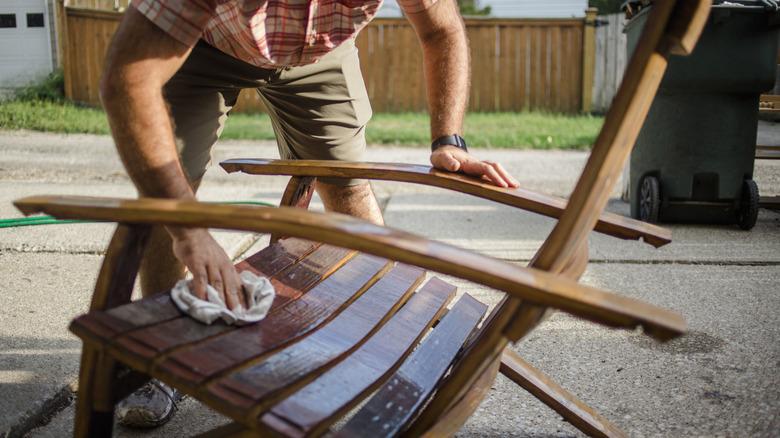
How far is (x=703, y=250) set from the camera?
3.76 metres

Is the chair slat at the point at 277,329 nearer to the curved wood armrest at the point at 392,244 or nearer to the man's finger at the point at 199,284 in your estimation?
the man's finger at the point at 199,284

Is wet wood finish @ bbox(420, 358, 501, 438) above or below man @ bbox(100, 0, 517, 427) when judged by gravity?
below

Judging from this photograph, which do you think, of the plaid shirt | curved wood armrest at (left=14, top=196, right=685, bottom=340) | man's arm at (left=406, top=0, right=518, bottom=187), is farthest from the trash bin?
curved wood armrest at (left=14, top=196, right=685, bottom=340)

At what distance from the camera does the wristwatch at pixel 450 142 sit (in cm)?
221

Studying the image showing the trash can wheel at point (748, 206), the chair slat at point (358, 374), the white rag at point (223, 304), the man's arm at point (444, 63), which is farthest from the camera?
the trash can wheel at point (748, 206)

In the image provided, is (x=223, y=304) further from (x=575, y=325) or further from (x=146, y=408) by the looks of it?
(x=575, y=325)

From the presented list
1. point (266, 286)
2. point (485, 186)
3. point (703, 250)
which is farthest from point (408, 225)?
point (266, 286)

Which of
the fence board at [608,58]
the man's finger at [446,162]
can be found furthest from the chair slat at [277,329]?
the fence board at [608,58]

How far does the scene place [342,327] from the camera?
1.65 m

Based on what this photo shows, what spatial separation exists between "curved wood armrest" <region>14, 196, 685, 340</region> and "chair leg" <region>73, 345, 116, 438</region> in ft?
0.85

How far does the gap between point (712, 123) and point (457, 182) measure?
281cm

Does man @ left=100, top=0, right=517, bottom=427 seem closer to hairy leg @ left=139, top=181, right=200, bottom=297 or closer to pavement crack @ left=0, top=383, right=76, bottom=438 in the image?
hairy leg @ left=139, top=181, right=200, bottom=297

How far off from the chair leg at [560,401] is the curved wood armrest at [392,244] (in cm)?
78

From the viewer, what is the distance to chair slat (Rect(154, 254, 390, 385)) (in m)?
1.25
